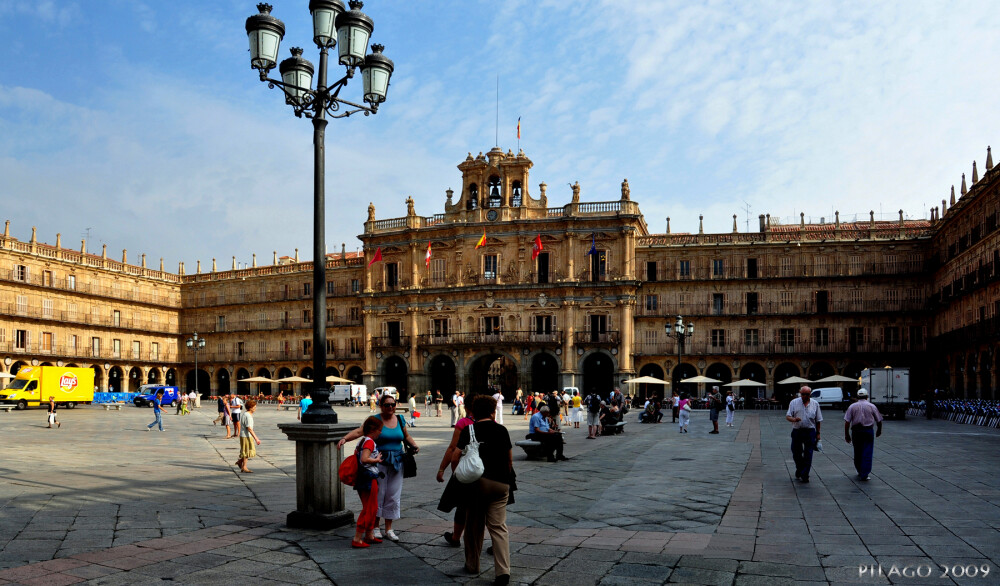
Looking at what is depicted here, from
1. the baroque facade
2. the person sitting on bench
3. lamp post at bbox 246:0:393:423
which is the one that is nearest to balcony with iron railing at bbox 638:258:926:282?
the baroque facade

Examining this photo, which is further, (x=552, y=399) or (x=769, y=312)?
(x=769, y=312)

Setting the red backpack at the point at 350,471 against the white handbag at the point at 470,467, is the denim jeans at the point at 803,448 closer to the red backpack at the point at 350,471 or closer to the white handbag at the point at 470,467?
the white handbag at the point at 470,467

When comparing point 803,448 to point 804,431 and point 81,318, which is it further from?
point 81,318

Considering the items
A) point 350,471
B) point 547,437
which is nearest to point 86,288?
point 547,437

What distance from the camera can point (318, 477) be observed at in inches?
340

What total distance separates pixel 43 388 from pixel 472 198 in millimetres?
28315

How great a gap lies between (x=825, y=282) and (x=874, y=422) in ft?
134

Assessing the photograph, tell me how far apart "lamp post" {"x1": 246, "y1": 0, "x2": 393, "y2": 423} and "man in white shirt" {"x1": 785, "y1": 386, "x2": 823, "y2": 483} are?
24.4ft

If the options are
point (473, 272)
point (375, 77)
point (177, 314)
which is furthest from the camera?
point (177, 314)

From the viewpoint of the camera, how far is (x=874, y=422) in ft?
40.6

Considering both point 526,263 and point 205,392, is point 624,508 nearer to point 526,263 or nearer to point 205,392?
point 526,263

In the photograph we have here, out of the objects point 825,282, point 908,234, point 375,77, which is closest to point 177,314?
point 825,282

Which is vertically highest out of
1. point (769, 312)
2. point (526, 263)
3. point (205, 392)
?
point (526, 263)

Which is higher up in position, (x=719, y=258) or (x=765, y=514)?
(x=719, y=258)
